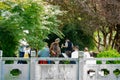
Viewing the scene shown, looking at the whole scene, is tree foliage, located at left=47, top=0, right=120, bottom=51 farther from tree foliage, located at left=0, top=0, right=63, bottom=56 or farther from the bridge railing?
the bridge railing

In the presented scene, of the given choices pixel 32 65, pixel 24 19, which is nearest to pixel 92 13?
pixel 24 19

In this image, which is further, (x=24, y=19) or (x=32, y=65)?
(x=24, y=19)

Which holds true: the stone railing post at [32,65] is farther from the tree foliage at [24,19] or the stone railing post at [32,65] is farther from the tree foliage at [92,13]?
the tree foliage at [92,13]

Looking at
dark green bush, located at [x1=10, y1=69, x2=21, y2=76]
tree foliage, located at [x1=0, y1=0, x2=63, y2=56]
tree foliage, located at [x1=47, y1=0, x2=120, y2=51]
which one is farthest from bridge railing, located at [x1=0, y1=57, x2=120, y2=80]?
tree foliage, located at [x1=47, y1=0, x2=120, y2=51]

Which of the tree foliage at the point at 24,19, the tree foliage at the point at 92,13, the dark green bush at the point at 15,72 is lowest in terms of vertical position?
the dark green bush at the point at 15,72

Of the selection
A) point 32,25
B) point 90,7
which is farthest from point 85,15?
point 32,25

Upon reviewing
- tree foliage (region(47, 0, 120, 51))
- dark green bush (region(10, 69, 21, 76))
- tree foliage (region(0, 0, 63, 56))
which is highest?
tree foliage (region(47, 0, 120, 51))

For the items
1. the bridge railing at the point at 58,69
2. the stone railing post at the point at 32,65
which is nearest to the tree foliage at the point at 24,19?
the bridge railing at the point at 58,69

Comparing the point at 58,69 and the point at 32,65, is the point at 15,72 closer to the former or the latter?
the point at 32,65

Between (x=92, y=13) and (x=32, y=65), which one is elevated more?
(x=92, y=13)

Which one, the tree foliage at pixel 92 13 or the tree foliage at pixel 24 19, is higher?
the tree foliage at pixel 92 13

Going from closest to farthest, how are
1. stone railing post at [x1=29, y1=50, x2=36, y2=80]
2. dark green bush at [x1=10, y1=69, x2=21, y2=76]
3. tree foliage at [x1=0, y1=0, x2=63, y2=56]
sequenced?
stone railing post at [x1=29, y1=50, x2=36, y2=80] < dark green bush at [x1=10, y1=69, x2=21, y2=76] < tree foliage at [x1=0, y1=0, x2=63, y2=56]

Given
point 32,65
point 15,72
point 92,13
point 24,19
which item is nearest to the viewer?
point 32,65

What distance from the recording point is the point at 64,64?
52.6ft
